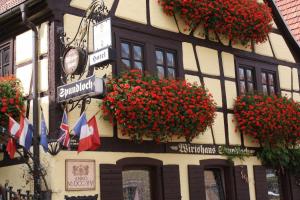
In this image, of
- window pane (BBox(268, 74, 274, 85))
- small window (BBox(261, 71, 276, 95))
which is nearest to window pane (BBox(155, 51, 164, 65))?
small window (BBox(261, 71, 276, 95))

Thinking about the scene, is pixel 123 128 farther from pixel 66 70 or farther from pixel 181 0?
pixel 181 0

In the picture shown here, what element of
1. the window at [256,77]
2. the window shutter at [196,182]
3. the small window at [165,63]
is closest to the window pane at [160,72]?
the small window at [165,63]

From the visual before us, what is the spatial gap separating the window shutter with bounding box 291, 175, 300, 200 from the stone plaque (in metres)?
5.67

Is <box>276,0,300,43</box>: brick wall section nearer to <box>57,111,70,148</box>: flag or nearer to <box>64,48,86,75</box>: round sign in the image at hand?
<box>64,48,86,75</box>: round sign

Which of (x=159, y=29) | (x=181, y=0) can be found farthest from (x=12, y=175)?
(x=181, y=0)

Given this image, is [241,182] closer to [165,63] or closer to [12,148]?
[165,63]

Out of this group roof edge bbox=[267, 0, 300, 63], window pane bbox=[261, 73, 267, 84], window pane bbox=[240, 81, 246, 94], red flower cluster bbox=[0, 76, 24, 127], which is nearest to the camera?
red flower cluster bbox=[0, 76, 24, 127]

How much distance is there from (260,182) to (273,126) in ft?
4.31

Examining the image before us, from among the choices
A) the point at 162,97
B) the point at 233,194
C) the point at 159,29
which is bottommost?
the point at 233,194

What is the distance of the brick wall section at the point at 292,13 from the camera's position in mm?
16469

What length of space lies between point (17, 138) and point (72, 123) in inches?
39.2

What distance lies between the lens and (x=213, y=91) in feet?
37.2

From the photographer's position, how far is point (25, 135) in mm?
8109

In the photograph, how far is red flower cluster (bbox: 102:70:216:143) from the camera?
8.90m
